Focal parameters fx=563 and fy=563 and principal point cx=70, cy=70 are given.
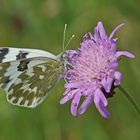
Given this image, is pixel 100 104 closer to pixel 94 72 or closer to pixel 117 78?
pixel 117 78

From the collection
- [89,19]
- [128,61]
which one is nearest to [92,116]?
[128,61]

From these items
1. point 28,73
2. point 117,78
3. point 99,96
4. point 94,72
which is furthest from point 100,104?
point 28,73

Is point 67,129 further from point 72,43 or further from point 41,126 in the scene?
point 72,43

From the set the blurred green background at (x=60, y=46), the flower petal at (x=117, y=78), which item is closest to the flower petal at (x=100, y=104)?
the flower petal at (x=117, y=78)

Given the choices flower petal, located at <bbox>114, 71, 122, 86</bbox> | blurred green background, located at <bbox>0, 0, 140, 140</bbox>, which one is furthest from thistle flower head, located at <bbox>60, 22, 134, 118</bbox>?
blurred green background, located at <bbox>0, 0, 140, 140</bbox>

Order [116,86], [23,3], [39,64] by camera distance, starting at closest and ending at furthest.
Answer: [116,86] → [39,64] → [23,3]

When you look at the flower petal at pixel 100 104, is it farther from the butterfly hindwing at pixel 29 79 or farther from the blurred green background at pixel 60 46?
the blurred green background at pixel 60 46
